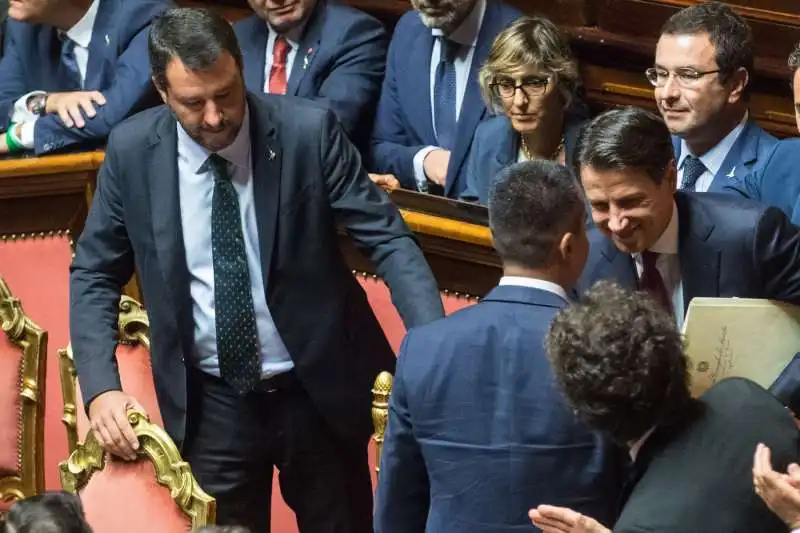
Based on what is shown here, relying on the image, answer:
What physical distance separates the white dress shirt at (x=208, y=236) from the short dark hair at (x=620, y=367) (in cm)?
85

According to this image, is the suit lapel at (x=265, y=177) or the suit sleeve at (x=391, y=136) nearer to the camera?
the suit lapel at (x=265, y=177)

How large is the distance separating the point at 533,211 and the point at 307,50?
1710 millimetres

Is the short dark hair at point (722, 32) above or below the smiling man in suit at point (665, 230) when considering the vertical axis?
above

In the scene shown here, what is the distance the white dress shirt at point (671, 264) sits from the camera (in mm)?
2166

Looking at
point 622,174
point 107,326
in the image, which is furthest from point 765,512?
point 107,326

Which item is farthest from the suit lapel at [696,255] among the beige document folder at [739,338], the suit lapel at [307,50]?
the suit lapel at [307,50]

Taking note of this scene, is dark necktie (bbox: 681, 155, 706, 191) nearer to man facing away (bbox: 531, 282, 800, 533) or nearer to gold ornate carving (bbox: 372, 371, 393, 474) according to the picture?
gold ornate carving (bbox: 372, 371, 393, 474)

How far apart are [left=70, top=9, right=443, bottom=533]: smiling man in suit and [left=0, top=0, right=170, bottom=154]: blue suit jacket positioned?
3.21 ft

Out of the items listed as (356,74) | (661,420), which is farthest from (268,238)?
(356,74)

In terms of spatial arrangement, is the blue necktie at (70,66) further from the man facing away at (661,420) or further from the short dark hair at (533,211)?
the man facing away at (661,420)

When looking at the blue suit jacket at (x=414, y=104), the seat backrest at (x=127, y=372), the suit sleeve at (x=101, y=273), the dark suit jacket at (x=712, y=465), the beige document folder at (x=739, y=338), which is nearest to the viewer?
the dark suit jacket at (x=712, y=465)

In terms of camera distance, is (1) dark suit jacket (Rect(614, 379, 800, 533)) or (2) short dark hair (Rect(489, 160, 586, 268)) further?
(2) short dark hair (Rect(489, 160, 586, 268))

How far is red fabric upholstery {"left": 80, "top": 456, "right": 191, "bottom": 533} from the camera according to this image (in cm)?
215

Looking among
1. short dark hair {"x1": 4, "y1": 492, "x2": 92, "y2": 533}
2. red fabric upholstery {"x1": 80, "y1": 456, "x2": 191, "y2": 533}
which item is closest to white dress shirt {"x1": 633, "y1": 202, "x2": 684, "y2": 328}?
red fabric upholstery {"x1": 80, "y1": 456, "x2": 191, "y2": 533}
